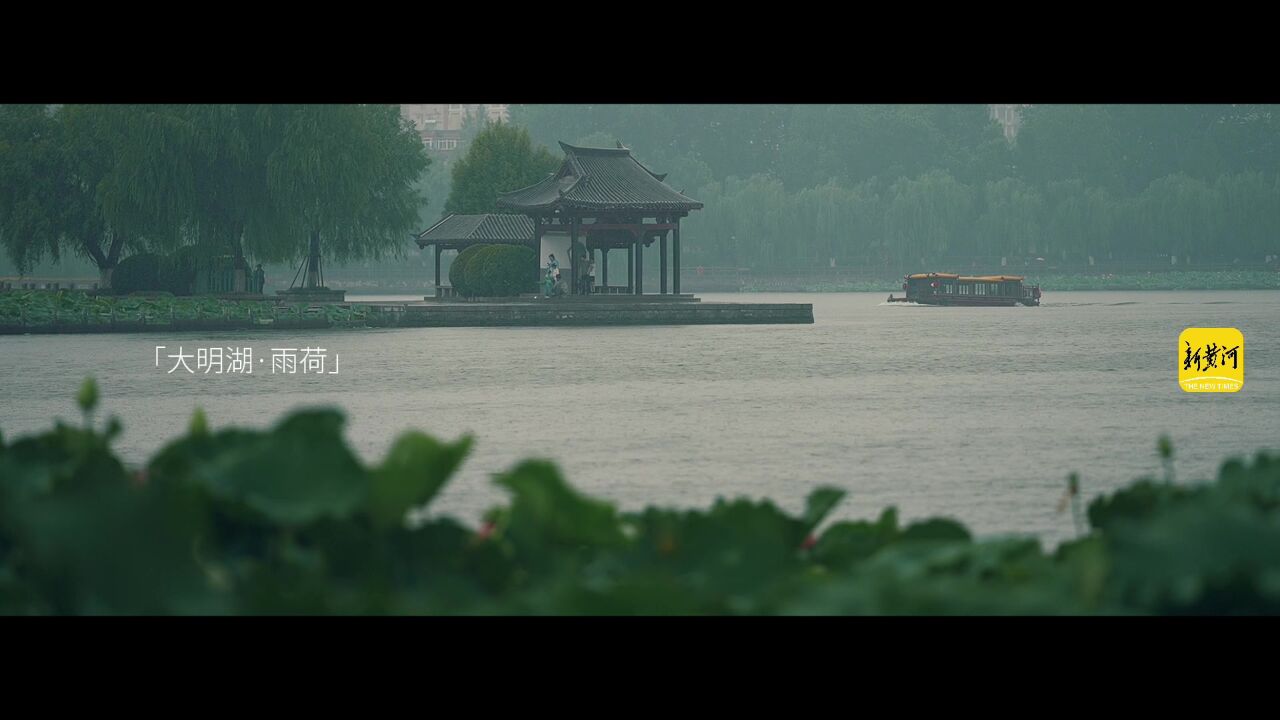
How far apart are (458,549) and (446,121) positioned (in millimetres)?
93392

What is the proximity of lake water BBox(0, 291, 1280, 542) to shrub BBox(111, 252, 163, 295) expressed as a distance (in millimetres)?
7152

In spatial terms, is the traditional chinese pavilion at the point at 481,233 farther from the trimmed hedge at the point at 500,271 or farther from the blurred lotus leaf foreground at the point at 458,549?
the blurred lotus leaf foreground at the point at 458,549

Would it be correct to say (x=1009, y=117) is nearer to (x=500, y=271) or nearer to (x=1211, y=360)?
(x=500, y=271)

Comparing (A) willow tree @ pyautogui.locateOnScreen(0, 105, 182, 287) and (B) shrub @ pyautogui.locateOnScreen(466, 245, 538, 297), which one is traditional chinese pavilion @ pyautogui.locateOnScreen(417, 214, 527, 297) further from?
(A) willow tree @ pyautogui.locateOnScreen(0, 105, 182, 287)

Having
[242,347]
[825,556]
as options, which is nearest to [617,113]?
[242,347]

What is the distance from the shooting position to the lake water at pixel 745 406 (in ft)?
30.3

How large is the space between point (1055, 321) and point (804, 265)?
33.9 metres

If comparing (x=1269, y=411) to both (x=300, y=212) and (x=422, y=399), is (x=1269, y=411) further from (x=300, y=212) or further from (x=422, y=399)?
(x=300, y=212)

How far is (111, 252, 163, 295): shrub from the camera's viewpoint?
3341 cm

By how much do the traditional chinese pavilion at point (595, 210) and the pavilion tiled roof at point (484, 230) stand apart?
2cm

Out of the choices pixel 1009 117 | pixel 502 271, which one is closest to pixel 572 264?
pixel 502 271

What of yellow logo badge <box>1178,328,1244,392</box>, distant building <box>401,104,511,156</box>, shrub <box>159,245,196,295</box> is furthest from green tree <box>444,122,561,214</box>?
distant building <box>401,104,511,156</box>

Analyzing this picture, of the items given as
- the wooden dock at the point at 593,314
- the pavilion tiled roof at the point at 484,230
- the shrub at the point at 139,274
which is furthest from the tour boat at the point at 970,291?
the shrub at the point at 139,274

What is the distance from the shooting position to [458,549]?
5.20 ft
